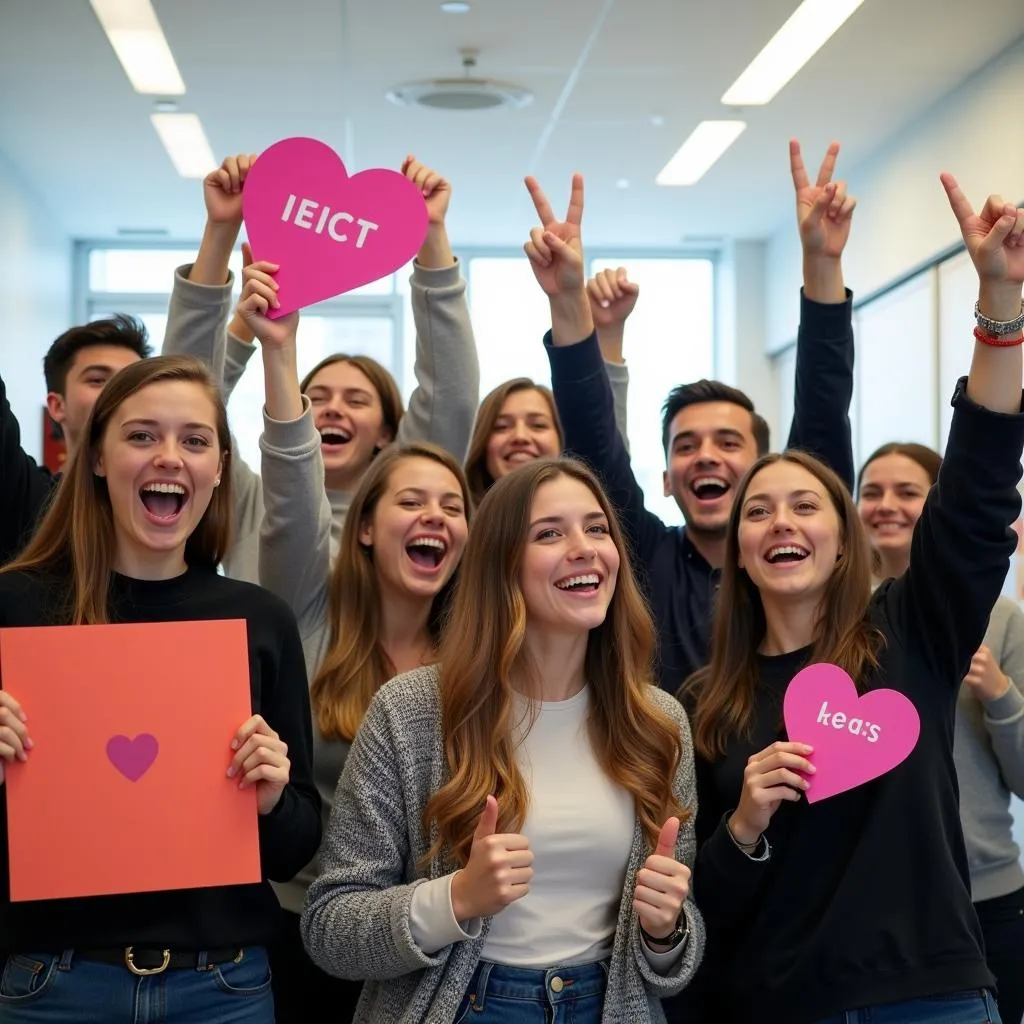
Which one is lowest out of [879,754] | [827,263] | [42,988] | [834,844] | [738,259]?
[42,988]

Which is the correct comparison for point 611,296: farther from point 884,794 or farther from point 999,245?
point 884,794

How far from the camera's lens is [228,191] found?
234 cm

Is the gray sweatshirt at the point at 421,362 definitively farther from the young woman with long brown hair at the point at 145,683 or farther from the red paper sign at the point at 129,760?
the red paper sign at the point at 129,760

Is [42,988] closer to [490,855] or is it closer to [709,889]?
[490,855]

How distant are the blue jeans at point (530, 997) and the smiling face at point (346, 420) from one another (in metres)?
1.40

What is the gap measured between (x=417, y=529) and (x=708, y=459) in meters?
0.80

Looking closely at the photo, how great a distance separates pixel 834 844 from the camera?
1930mm

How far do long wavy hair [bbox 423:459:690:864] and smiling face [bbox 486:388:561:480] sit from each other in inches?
35.0

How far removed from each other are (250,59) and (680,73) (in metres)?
1.98

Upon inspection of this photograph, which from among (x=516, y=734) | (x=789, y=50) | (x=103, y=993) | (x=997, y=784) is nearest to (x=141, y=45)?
(x=789, y=50)

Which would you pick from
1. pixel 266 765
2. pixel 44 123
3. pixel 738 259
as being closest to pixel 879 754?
pixel 266 765

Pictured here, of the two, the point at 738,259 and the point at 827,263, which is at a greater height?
the point at 738,259

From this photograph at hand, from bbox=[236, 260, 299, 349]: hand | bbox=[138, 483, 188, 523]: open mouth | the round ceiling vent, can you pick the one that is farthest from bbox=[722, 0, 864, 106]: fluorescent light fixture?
bbox=[138, 483, 188, 523]: open mouth

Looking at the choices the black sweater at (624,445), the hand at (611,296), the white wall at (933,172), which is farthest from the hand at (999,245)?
the white wall at (933,172)
